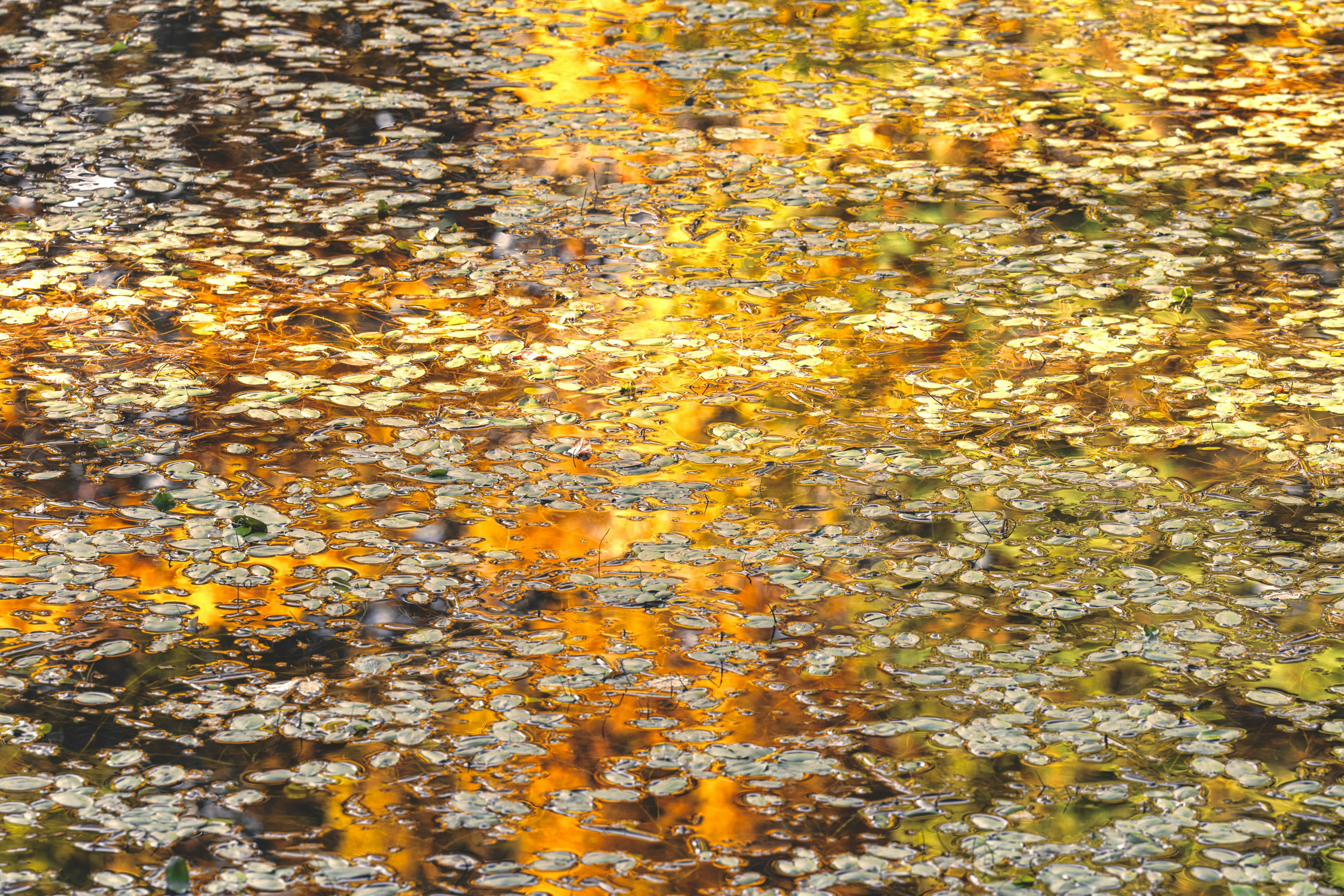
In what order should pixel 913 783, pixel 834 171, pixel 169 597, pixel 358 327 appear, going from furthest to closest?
pixel 834 171, pixel 358 327, pixel 169 597, pixel 913 783

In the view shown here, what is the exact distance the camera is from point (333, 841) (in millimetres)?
2535

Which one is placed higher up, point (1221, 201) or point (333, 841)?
point (1221, 201)

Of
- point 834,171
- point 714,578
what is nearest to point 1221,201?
point 834,171

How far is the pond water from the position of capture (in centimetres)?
258

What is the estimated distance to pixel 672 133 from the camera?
5.81m

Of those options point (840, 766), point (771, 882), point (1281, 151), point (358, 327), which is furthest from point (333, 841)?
point (1281, 151)

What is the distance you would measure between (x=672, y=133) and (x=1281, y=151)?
2.50 m

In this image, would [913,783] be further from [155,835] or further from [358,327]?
[358,327]

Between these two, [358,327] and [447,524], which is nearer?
[447,524]

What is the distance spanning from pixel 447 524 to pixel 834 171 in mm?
2711

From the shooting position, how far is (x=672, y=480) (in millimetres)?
3617

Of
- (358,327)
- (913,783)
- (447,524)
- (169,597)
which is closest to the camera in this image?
(913,783)

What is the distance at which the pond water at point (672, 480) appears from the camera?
2584 mm

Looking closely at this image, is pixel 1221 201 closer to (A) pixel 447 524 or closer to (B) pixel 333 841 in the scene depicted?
(A) pixel 447 524
